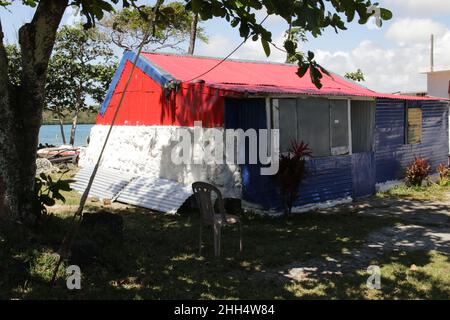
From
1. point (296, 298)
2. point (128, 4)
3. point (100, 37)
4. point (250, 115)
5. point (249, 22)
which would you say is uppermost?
point (100, 37)

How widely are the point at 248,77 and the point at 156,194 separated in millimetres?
3768

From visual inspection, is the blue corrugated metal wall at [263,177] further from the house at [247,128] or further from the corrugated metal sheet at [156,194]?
the corrugated metal sheet at [156,194]

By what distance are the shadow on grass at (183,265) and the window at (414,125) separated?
613 centimetres

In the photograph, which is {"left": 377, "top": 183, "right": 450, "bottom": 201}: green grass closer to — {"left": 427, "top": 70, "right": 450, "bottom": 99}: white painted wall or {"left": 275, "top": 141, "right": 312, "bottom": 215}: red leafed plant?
{"left": 275, "top": 141, "right": 312, "bottom": 215}: red leafed plant

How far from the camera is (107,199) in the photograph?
11.1m

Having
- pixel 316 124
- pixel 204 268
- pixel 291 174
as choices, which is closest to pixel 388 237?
pixel 291 174

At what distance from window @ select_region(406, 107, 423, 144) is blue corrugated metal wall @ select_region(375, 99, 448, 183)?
0.16m

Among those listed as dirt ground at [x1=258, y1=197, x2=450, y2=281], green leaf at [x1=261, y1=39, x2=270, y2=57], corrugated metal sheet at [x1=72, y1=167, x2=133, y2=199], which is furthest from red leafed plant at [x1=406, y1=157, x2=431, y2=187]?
green leaf at [x1=261, y1=39, x2=270, y2=57]

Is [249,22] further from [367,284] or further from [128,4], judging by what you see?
[367,284]

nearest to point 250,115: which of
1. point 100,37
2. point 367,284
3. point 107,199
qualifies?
point 107,199

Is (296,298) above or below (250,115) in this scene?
below

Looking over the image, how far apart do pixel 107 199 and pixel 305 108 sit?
5.10 metres

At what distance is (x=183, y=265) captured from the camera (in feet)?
20.3

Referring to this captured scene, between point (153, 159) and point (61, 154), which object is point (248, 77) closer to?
point (153, 159)
